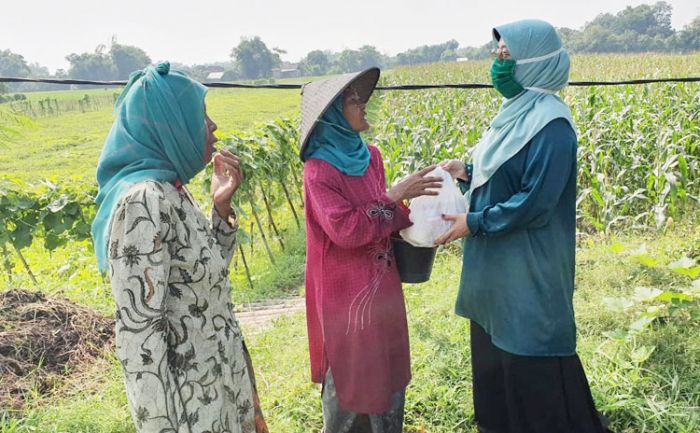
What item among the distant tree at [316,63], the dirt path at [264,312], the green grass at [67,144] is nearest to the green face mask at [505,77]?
the dirt path at [264,312]

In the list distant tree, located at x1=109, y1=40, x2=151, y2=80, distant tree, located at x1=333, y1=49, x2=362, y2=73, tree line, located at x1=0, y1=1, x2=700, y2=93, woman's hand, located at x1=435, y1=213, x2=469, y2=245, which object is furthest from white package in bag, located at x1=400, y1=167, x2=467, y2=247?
distant tree, located at x1=109, y1=40, x2=151, y2=80

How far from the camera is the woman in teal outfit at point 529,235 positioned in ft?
6.51

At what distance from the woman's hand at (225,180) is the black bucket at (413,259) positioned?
706mm

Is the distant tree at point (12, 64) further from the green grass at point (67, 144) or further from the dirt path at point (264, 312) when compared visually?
the dirt path at point (264, 312)

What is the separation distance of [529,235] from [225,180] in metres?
1.18

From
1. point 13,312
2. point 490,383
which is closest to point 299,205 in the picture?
point 13,312

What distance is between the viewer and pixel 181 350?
1543 mm

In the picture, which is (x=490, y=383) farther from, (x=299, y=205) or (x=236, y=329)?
(x=299, y=205)

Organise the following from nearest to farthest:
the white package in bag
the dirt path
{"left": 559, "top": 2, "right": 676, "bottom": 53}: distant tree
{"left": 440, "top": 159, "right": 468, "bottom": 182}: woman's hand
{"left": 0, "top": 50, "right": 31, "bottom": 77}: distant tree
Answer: the white package in bag
{"left": 440, "top": 159, "right": 468, "bottom": 182}: woman's hand
the dirt path
{"left": 559, "top": 2, "right": 676, "bottom": 53}: distant tree
{"left": 0, "top": 50, "right": 31, "bottom": 77}: distant tree

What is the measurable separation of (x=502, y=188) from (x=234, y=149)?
3545 mm

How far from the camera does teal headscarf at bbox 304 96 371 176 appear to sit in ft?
6.56

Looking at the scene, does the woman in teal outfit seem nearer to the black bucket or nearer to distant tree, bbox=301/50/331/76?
the black bucket

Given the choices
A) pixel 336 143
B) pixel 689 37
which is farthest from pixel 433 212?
pixel 689 37

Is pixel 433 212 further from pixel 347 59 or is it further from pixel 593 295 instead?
pixel 347 59
